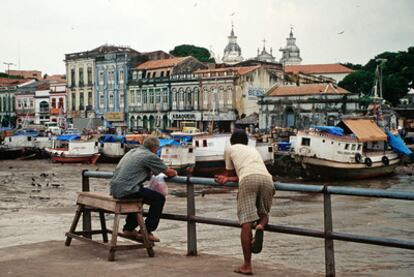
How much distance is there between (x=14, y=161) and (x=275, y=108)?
23.3 meters

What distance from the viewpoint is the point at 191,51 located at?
10194 cm

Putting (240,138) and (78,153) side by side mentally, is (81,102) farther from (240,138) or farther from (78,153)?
(240,138)

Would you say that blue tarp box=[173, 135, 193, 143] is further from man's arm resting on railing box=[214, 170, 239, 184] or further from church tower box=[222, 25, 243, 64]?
church tower box=[222, 25, 243, 64]

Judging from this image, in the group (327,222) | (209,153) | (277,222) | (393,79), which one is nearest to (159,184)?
(327,222)

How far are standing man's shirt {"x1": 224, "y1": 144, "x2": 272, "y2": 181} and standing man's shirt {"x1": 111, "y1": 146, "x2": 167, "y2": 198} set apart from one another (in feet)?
3.12

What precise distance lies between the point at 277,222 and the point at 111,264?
969cm

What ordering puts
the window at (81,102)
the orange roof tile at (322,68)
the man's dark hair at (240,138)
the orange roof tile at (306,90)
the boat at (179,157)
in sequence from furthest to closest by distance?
the orange roof tile at (322,68)
the window at (81,102)
the orange roof tile at (306,90)
the boat at (179,157)
the man's dark hair at (240,138)

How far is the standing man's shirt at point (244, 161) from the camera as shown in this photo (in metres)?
6.18

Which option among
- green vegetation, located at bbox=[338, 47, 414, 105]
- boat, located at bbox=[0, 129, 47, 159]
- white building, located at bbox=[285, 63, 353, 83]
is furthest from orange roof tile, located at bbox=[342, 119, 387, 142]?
white building, located at bbox=[285, 63, 353, 83]

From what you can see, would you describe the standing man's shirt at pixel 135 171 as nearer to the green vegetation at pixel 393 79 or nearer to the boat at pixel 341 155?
the boat at pixel 341 155

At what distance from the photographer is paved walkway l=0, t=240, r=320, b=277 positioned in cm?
625

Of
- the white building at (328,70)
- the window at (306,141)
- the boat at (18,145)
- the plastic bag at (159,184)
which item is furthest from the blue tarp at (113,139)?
the white building at (328,70)

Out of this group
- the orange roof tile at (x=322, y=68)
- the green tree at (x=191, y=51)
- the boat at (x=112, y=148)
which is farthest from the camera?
the green tree at (x=191, y=51)

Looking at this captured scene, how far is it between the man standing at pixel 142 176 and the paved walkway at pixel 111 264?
437 mm
